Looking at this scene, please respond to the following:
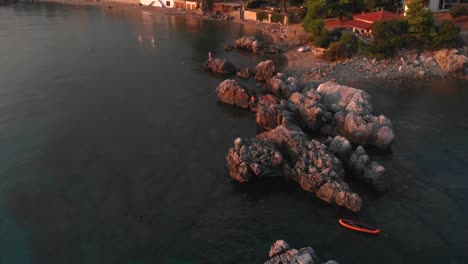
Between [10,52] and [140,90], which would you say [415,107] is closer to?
[140,90]

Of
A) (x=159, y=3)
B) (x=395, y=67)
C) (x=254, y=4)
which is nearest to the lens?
(x=395, y=67)

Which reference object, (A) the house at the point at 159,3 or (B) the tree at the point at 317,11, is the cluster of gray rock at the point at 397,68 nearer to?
(B) the tree at the point at 317,11

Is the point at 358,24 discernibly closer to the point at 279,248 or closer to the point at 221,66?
the point at 221,66

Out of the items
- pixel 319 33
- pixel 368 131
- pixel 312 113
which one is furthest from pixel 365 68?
pixel 368 131

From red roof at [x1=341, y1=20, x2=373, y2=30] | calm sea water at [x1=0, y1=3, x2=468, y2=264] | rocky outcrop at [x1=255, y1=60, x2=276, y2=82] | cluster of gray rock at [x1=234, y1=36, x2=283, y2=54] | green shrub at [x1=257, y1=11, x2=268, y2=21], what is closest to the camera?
calm sea water at [x1=0, y1=3, x2=468, y2=264]

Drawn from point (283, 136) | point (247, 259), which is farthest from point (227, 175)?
point (247, 259)

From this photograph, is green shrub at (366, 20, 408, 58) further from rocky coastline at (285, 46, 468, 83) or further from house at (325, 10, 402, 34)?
house at (325, 10, 402, 34)

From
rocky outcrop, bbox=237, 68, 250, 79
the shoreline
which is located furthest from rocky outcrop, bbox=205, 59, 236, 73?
the shoreline
